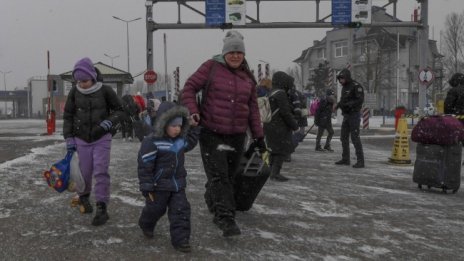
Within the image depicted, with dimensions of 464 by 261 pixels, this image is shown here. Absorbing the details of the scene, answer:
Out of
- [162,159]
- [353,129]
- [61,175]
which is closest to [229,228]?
[162,159]

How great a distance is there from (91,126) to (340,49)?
59625 millimetres

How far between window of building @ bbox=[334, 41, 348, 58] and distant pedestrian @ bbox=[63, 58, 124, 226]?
5827 cm

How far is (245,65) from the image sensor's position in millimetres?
4926

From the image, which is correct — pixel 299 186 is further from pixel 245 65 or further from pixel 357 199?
pixel 245 65

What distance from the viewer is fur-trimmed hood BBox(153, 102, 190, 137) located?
421cm

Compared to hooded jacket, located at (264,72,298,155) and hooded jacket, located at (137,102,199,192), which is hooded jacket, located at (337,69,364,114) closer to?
hooded jacket, located at (264,72,298,155)

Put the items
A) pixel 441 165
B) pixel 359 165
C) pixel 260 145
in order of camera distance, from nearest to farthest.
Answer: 1. pixel 260 145
2. pixel 441 165
3. pixel 359 165

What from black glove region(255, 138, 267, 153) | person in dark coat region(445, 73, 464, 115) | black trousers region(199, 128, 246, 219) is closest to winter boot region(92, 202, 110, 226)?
black trousers region(199, 128, 246, 219)

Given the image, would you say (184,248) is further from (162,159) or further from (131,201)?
(131,201)

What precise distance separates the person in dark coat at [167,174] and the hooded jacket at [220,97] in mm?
404

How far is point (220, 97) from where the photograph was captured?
469cm

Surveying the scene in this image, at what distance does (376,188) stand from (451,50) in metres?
41.2

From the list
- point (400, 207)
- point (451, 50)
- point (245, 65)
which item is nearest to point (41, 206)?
point (245, 65)

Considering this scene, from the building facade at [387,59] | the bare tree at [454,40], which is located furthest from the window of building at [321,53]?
the bare tree at [454,40]
